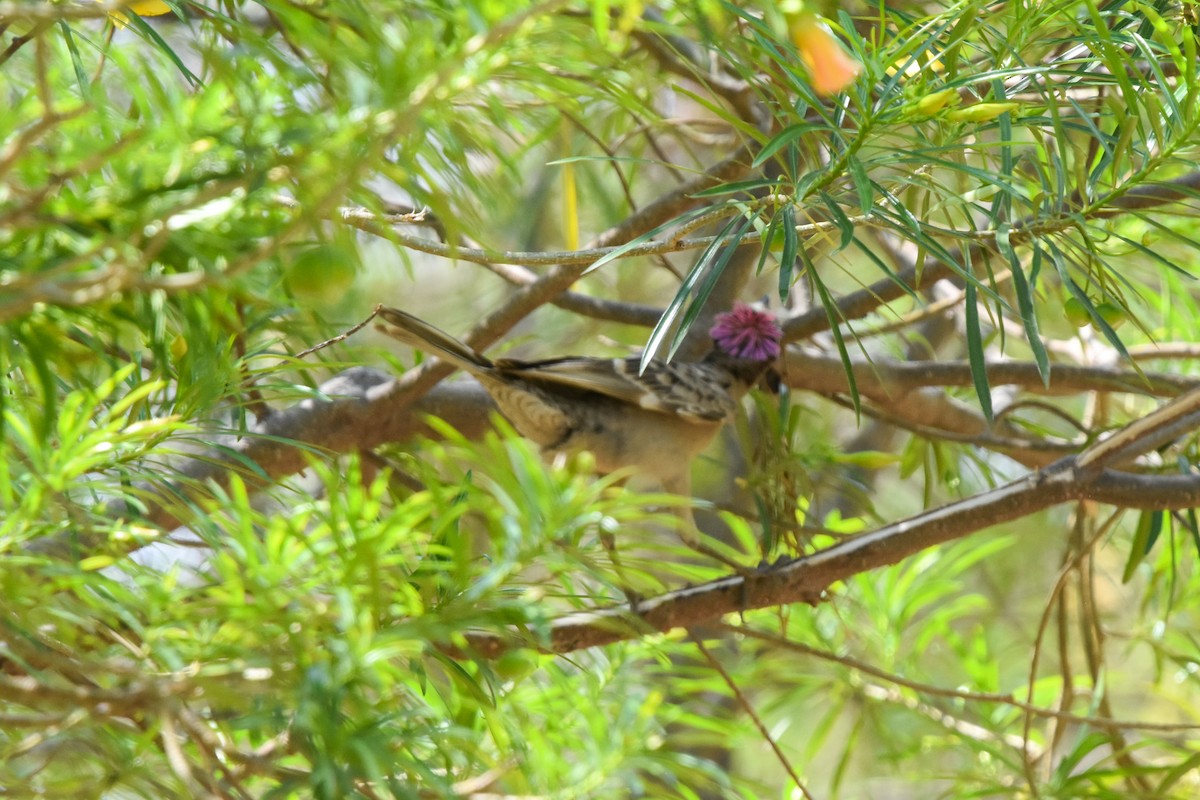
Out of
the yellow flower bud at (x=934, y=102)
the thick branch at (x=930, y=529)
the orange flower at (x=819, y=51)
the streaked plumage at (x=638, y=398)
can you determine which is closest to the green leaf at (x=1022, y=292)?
the yellow flower bud at (x=934, y=102)

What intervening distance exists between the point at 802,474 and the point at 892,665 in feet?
2.36

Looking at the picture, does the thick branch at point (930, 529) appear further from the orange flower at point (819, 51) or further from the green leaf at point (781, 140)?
the orange flower at point (819, 51)

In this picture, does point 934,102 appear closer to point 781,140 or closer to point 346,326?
point 781,140

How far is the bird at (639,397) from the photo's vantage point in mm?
1945

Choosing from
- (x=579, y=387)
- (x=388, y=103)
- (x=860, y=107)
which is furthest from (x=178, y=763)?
(x=579, y=387)

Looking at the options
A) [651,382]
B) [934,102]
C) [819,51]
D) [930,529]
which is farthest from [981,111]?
[651,382]

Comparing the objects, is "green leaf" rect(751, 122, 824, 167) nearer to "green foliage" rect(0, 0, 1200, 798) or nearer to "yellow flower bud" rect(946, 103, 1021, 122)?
"green foliage" rect(0, 0, 1200, 798)

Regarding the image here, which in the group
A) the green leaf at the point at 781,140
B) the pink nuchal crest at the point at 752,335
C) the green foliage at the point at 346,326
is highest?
the pink nuchal crest at the point at 752,335

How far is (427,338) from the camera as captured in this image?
158cm

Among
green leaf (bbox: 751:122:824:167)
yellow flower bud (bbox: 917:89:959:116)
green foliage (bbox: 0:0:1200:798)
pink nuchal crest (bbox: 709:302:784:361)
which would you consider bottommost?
green foliage (bbox: 0:0:1200:798)

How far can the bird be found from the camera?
1.95 meters

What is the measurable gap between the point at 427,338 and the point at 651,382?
24.2 inches

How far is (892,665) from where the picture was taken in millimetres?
2186

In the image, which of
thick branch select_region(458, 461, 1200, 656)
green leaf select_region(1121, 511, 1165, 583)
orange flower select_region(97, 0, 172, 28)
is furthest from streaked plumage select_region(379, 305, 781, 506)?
orange flower select_region(97, 0, 172, 28)
